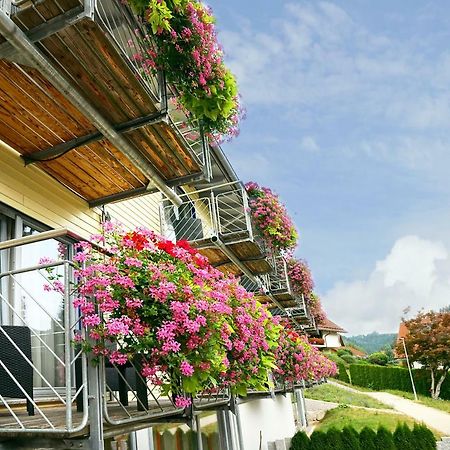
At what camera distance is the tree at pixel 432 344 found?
36719mm

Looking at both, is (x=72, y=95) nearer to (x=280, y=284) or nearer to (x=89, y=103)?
(x=89, y=103)

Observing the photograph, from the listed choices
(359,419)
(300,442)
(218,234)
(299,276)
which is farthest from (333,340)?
(218,234)

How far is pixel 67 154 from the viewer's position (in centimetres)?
658

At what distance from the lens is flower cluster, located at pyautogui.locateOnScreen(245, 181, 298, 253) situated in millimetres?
14289

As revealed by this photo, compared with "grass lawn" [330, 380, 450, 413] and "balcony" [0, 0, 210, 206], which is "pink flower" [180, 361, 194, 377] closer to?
"balcony" [0, 0, 210, 206]

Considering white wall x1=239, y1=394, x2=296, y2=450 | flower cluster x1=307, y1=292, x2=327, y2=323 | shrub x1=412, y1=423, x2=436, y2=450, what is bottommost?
shrub x1=412, y1=423, x2=436, y2=450

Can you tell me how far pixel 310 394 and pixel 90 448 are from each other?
28080 mm

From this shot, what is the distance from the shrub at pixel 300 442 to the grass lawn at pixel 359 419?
5.48 m

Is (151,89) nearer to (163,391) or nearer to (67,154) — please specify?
(67,154)

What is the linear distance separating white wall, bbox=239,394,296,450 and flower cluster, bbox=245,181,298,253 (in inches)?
164

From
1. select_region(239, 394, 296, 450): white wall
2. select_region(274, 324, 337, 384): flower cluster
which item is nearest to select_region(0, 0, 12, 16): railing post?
select_region(274, 324, 337, 384): flower cluster

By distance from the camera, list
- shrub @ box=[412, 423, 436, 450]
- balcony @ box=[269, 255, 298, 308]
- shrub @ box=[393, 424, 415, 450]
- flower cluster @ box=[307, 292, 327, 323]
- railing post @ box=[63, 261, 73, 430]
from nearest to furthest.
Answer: railing post @ box=[63, 261, 73, 430] < shrub @ box=[393, 424, 415, 450] < shrub @ box=[412, 423, 436, 450] < balcony @ box=[269, 255, 298, 308] < flower cluster @ box=[307, 292, 327, 323]

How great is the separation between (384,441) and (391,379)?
29.6 metres

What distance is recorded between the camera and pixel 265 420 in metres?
13.8
